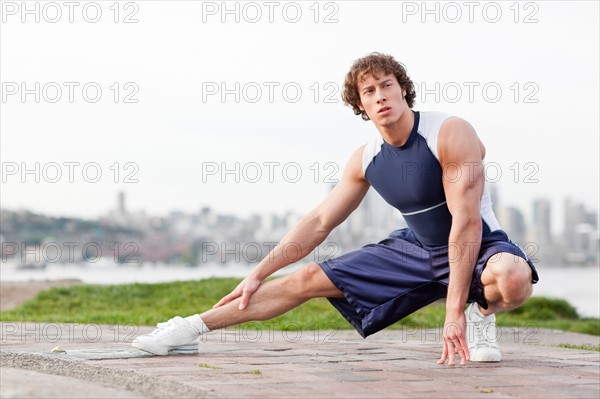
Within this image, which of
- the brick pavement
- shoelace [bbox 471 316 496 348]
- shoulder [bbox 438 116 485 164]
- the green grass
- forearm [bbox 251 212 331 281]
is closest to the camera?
the brick pavement

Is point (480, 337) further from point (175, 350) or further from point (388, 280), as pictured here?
point (175, 350)

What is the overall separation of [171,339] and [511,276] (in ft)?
5.16

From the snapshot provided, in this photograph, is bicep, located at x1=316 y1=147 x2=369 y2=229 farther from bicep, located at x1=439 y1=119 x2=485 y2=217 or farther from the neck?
bicep, located at x1=439 y1=119 x2=485 y2=217

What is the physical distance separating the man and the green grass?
118 inches

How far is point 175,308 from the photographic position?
9141 millimetres

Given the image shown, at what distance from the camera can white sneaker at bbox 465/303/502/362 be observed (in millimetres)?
4113

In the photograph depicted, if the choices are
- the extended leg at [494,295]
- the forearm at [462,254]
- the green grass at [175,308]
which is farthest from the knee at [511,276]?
the green grass at [175,308]

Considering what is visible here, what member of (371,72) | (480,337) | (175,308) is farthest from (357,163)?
(175,308)

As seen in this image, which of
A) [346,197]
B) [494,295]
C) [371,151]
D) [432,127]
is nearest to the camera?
[494,295]

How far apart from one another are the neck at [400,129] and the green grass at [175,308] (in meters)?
3.31

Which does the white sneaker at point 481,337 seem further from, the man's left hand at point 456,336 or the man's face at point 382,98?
the man's face at point 382,98

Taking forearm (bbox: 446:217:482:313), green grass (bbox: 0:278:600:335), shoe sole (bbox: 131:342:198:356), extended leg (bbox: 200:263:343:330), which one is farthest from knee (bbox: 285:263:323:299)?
green grass (bbox: 0:278:600:335)

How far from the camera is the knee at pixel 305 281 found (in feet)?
13.6

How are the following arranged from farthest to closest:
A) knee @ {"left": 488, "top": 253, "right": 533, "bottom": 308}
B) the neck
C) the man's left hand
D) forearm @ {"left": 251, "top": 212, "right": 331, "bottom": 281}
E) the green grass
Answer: the green grass
forearm @ {"left": 251, "top": 212, "right": 331, "bottom": 281}
the neck
knee @ {"left": 488, "top": 253, "right": 533, "bottom": 308}
the man's left hand
